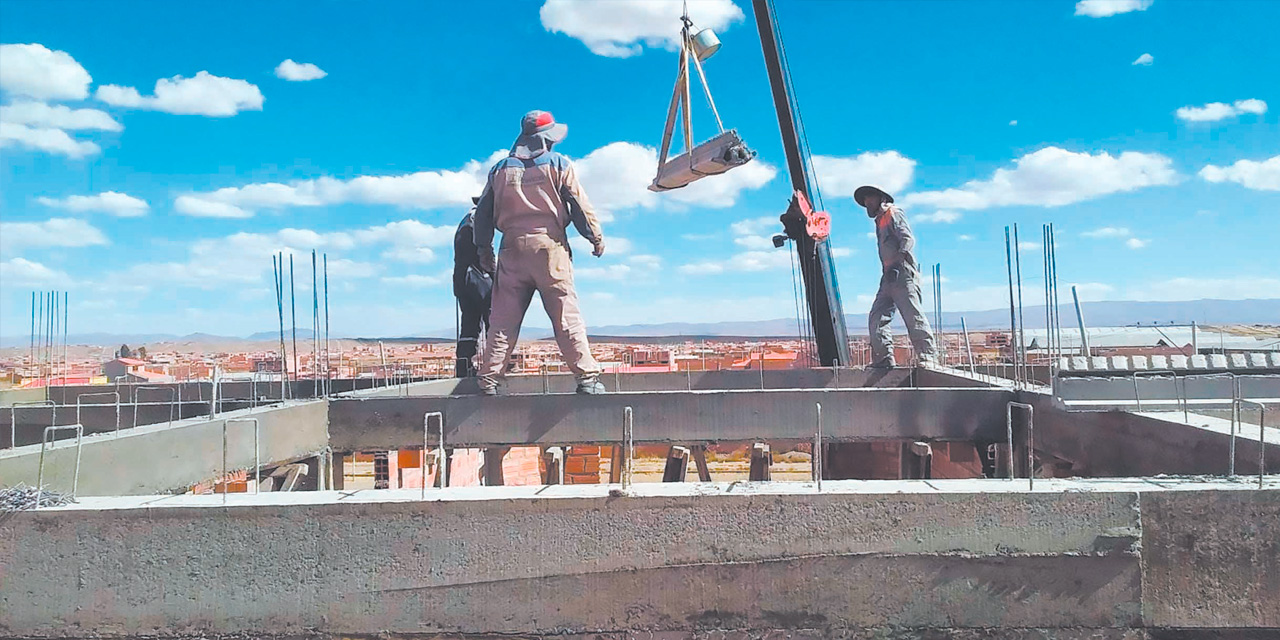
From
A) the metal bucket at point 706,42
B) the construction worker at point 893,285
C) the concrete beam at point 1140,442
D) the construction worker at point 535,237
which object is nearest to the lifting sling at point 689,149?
the metal bucket at point 706,42

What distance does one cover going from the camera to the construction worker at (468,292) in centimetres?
1342

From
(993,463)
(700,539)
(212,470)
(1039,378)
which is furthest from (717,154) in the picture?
(700,539)

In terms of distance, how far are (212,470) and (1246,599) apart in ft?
23.0

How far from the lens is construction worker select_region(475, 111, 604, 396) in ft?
28.7

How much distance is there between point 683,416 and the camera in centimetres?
860

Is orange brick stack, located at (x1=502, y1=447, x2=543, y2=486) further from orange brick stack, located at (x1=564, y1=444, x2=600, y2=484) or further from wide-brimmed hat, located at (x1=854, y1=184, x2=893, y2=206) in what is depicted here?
wide-brimmed hat, located at (x1=854, y1=184, x2=893, y2=206)

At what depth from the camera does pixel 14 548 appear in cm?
408

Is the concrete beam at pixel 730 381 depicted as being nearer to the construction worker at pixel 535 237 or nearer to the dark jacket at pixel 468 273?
the dark jacket at pixel 468 273

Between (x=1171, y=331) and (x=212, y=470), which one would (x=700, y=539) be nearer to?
(x=212, y=470)

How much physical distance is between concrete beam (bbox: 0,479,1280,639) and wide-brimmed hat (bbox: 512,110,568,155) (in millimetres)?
5621

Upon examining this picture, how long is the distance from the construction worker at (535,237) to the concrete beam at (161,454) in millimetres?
2181

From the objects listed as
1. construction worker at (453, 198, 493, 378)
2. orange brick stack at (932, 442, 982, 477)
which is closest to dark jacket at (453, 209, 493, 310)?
construction worker at (453, 198, 493, 378)

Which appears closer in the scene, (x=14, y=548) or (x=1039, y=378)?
(x=14, y=548)

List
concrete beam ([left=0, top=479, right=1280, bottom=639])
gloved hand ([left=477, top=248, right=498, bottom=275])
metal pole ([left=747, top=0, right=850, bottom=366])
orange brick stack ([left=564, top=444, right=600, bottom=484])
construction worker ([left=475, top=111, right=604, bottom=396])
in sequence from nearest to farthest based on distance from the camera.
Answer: concrete beam ([left=0, top=479, right=1280, bottom=639]) < construction worker ([left=475, top=111, right=604, bottom=396]) < gloved hand ([left=477, top=248, right=498, bottom=275]) < metal pole ([left=747, top=0, right=850, bottom=366]) < orange brick stack ([left=564, top=444, right=600, bottom=484])
